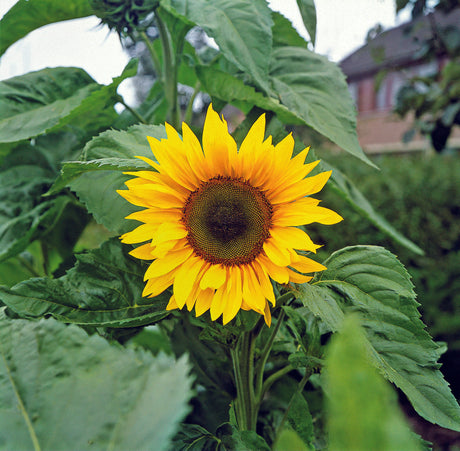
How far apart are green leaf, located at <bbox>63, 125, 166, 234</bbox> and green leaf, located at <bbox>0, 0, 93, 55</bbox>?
13.2 inches

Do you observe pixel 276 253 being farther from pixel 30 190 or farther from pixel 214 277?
pixel 30 190

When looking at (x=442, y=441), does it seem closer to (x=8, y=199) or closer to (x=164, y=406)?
(x=8, y=199)

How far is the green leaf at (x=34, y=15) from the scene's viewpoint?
84 centimetres

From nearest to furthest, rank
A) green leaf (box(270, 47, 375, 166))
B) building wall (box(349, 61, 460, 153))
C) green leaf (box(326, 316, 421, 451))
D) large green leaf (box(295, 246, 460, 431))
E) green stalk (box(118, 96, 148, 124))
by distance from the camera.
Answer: green leaf (box(326, 316, 421, 451)), large green leaf (box(295, 246, 460, 431)), green leaf (box(270, 47, 375, 166)), green stalk (box(118, 96, 148, 124)), building wall (box(349, 61, 460, 153))

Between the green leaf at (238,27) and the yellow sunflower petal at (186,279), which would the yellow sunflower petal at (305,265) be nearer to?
the yellow sunflower petal at (186,279)

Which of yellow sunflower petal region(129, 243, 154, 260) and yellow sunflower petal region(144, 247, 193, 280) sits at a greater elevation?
yellow sunflower petal region(129, 243, 154, 260)

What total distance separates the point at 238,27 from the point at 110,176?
1.08ft

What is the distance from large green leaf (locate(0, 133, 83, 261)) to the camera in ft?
2.76

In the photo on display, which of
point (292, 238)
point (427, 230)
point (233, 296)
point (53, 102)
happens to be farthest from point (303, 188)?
point (427, 230)

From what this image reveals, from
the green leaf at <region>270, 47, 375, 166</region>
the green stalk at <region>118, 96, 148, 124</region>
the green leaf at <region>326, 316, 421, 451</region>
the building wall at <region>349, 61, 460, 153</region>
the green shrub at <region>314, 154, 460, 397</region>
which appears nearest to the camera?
the green leaf at <region>326, 316, 421, 451</region>

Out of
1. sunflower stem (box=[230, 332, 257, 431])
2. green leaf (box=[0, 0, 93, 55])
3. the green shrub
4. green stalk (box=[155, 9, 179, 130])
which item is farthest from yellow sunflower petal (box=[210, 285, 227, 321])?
the green shrub

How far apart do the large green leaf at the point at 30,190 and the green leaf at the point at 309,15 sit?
525 mm

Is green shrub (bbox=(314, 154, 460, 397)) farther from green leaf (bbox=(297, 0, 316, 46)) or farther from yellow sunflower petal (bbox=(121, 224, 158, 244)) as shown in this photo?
yellow sunflower petal (bbox=(121, 224, 158, 244))

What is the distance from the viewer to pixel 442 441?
2.19 metres
